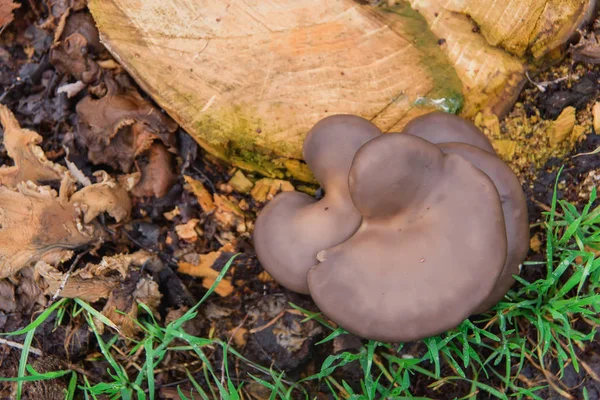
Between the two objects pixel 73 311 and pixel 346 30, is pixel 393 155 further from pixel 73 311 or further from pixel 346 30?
pixel 73 311

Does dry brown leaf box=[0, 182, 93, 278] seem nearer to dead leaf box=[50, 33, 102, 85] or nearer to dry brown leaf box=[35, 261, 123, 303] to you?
dry brown leaf box=[35, 261, 123, 303]

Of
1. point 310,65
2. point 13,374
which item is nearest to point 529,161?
point 310,65

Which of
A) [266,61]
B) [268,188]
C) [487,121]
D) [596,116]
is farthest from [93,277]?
[596,116]

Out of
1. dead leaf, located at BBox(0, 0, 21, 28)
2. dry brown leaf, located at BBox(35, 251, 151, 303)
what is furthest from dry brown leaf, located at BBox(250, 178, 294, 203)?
dead leaf, located at BBox(0, 0, 21, 28)

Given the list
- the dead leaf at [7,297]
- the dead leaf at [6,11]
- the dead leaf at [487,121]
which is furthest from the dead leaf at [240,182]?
the dead leaf at [6,11]

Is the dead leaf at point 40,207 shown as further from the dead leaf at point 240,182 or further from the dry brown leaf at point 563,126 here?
the dry brown leaf at point 563,126

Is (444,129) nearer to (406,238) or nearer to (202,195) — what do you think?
(406,238)

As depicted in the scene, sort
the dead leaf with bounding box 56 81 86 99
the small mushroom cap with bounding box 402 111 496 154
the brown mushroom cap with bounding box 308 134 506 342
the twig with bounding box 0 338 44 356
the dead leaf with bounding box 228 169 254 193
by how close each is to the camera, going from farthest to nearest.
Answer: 1. the dead leaf with bounding box 56 81 86 99
2. the dead leaf with bounding box 228 169 254 193
3. the twig with bounding box 0 338 44 356
4. the small mushroom cap with bounding box 402 111 496 154
5. the brown mushroom cap with bounding box 308 134 506 342
